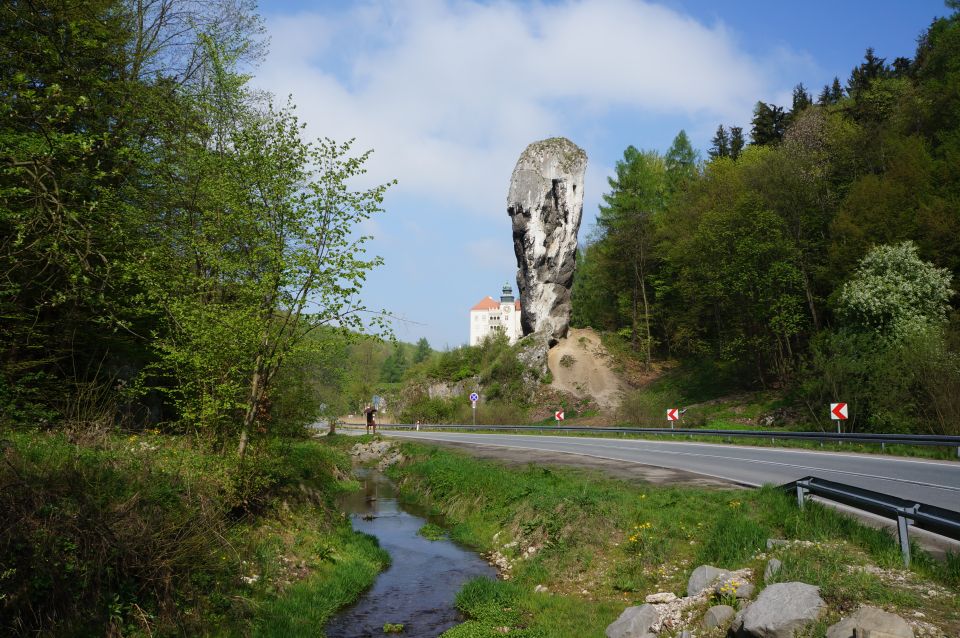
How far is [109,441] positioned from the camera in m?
8.59

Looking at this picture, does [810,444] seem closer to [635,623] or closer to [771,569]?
[771,569]

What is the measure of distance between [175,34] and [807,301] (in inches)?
1354

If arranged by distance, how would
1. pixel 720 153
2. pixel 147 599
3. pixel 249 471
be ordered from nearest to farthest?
pixel 147 599 → pixel 249 471 → pixel 720 153

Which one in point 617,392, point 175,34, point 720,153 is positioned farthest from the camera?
point 720,153

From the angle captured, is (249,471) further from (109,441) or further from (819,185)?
(819,185)

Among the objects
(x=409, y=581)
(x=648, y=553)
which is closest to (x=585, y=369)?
(x=409, y=581)

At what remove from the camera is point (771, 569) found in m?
7.34

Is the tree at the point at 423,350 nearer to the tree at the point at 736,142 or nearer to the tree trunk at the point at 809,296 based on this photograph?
the tree at the point at 736,142

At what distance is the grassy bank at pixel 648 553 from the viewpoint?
636 cm

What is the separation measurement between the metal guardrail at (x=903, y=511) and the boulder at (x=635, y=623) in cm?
297

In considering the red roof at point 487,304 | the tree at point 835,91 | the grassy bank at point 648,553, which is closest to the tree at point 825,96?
the tree at point 835,91

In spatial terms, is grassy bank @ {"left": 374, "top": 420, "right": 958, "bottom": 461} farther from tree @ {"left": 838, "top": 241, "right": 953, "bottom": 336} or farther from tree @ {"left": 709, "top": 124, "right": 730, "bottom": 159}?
tree @ {"left": 709, "top": 124, "right": 730, "bottom": 159}

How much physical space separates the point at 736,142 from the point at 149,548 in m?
69.1

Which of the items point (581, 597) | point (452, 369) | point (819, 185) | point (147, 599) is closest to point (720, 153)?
point (819, 185)
